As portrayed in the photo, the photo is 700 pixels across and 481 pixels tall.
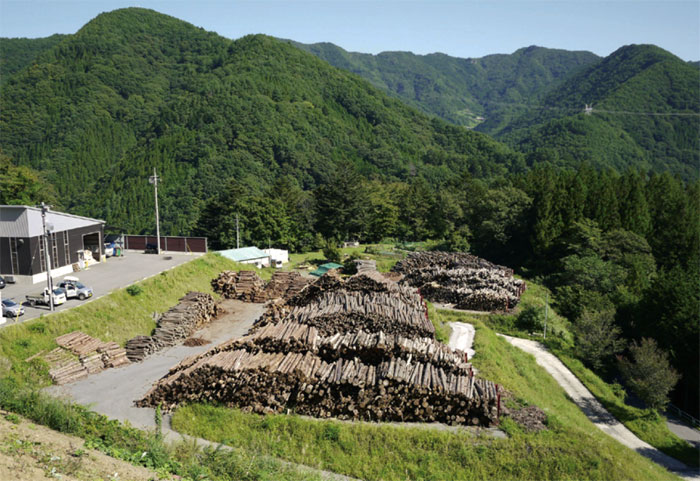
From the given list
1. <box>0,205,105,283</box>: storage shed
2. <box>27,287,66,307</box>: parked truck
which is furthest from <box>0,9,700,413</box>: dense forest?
<box>27,287,66,307</box>: parked truck

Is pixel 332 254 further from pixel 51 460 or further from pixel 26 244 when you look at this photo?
pixel 51 460

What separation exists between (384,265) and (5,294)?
3205 centimetres

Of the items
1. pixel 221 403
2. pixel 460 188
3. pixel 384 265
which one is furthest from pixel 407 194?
pixel 221 403

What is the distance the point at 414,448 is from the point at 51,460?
9694 mm

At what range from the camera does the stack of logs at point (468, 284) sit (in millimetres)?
36219

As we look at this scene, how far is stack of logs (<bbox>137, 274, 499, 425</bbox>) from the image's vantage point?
17.0 metres

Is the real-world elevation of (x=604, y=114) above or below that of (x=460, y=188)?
above

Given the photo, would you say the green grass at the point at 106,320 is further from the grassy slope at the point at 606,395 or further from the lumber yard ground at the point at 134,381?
the grassy slope at the point at 606,395

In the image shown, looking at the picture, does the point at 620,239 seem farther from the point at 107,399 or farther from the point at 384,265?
the point at 107,399

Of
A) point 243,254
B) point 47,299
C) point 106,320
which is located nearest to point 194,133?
point 243,254

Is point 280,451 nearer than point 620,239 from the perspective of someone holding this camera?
Yes

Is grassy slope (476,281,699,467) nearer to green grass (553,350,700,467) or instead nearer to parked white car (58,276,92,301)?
green grass (553,350,700,467)

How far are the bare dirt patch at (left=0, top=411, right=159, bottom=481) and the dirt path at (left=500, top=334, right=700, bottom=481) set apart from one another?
2031 cm

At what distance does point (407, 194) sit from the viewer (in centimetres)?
8575
